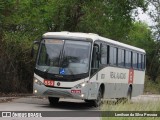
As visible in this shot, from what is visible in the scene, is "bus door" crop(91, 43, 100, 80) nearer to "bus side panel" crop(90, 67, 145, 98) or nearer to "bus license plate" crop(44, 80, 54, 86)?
"bus side panel" crop(90, 67, 145, 98)

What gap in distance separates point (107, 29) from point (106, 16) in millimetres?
3585

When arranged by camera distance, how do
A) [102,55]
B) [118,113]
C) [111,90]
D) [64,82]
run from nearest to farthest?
[118,113] → [64,82] → [102,55] → [111,90]

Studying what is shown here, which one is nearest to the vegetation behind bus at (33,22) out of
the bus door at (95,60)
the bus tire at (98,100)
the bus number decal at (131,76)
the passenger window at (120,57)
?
the bus number decal at (131,76)

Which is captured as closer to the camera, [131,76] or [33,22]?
[131,76]

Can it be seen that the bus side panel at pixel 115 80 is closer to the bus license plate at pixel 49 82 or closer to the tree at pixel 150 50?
the bus license plate at pixel 49 82

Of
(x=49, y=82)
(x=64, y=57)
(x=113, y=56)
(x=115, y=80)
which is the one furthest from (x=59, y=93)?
(x=115, y=80)

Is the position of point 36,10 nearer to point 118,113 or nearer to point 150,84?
point 118,113

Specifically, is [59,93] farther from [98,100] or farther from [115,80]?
[115,80]

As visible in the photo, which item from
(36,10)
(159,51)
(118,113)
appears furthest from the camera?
(159,51)

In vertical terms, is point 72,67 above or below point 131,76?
above

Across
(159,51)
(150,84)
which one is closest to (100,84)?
(150,84)

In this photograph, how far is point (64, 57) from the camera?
2156cm

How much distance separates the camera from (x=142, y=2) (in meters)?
30.1

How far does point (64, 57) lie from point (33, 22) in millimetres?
8633
